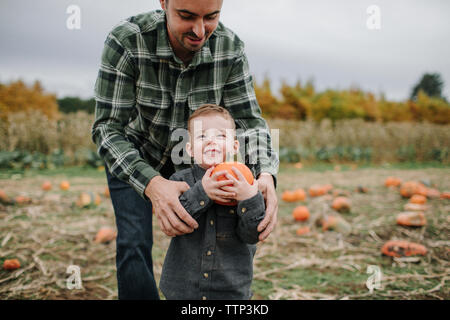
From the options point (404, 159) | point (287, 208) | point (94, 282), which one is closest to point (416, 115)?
point (404, 159)

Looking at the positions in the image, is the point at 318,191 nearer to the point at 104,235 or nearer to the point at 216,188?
the point at 104,235

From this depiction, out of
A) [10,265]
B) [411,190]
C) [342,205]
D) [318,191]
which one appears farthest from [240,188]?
[411,190]

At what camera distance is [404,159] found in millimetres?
8688

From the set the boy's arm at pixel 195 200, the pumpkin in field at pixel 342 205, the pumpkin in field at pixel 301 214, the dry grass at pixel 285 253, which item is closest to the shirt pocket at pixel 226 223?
the boy's arm at pixel 195 200

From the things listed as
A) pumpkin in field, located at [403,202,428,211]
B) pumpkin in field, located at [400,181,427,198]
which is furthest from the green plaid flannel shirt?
pumpkin in field, located at [400,181,427,198]

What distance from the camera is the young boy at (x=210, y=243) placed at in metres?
1.58

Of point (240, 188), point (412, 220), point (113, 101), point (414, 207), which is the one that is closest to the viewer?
point (240, 188)

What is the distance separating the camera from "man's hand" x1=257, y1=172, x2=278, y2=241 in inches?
58.7

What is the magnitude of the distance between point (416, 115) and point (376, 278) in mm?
13570

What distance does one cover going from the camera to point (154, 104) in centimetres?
183

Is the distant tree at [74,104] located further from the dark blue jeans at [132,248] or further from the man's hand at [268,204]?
the man's hand at [268,204]

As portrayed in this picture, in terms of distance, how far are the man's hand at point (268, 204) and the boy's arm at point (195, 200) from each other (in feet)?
0.77

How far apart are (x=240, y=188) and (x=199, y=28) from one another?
0.68 metres
